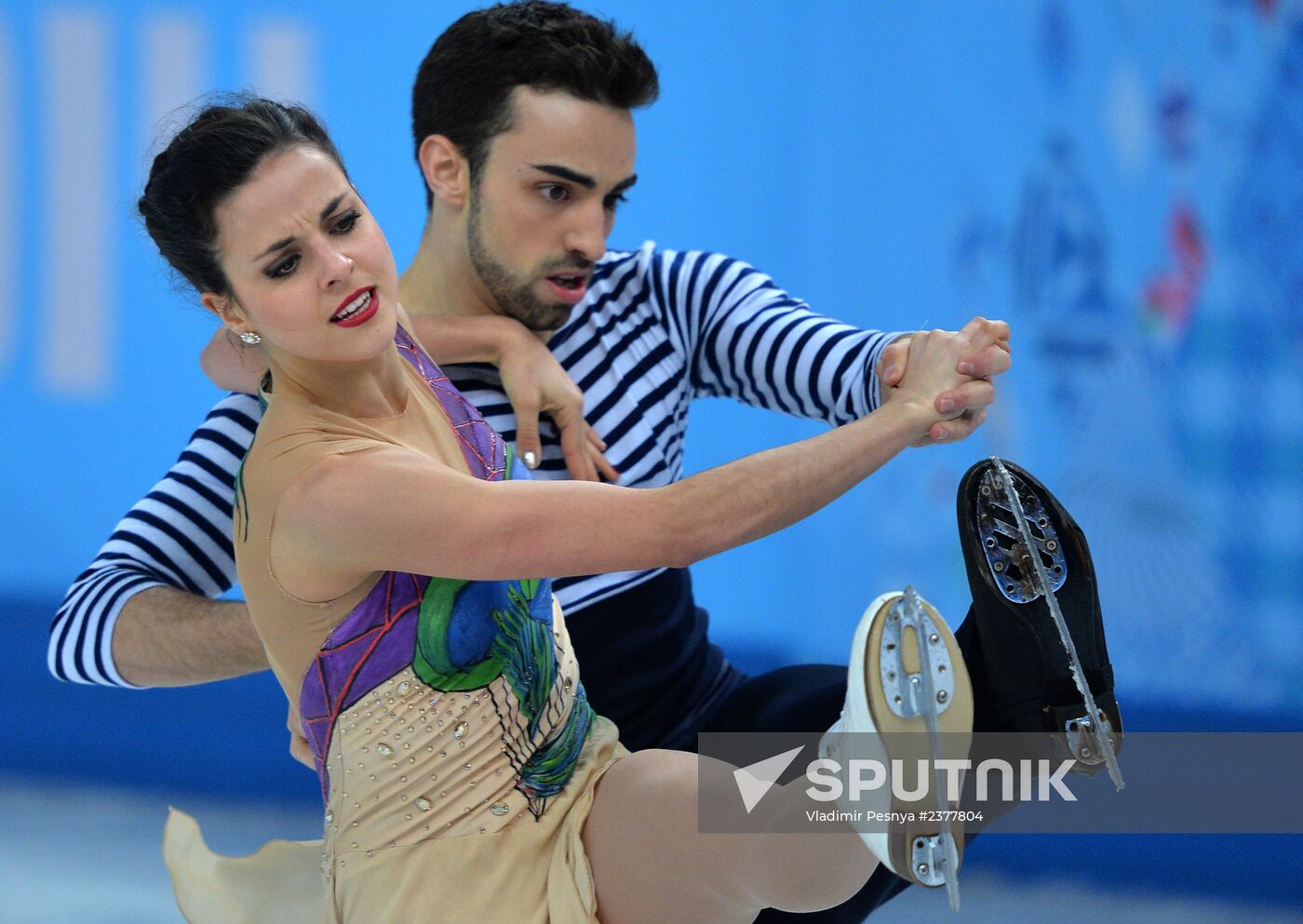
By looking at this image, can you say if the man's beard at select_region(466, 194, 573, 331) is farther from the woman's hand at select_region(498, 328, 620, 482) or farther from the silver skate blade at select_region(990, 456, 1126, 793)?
the silver skate blade at select_region(990, 456, 1126, 793)

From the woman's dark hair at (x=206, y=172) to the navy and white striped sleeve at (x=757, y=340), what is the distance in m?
0.75

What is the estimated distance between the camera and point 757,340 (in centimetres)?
218

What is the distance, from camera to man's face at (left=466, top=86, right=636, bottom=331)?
2.09 metres

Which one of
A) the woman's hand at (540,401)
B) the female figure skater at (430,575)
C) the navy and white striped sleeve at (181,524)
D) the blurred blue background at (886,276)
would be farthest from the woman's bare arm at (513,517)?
the blurred blue background at (886,276)

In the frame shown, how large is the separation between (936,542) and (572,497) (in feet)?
6.64

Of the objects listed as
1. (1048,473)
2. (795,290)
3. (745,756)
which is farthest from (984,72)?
(745,756)

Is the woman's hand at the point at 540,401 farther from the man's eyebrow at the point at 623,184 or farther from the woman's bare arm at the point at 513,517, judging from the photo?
the woman's bare arm at the point at 513,517

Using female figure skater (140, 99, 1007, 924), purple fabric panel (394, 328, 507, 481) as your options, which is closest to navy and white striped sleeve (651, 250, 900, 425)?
female figure skater (140, 99, 1007, 924)

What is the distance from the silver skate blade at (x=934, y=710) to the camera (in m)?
1.41

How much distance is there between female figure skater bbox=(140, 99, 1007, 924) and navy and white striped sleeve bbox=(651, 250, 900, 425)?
1.26 ft

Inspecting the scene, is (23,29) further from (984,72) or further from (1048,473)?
(1048,473)

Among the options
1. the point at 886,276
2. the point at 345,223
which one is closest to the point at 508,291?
the point at 345,223

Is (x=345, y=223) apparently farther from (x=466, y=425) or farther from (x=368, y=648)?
(x=368, y=648)

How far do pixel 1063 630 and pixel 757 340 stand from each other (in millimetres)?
768
